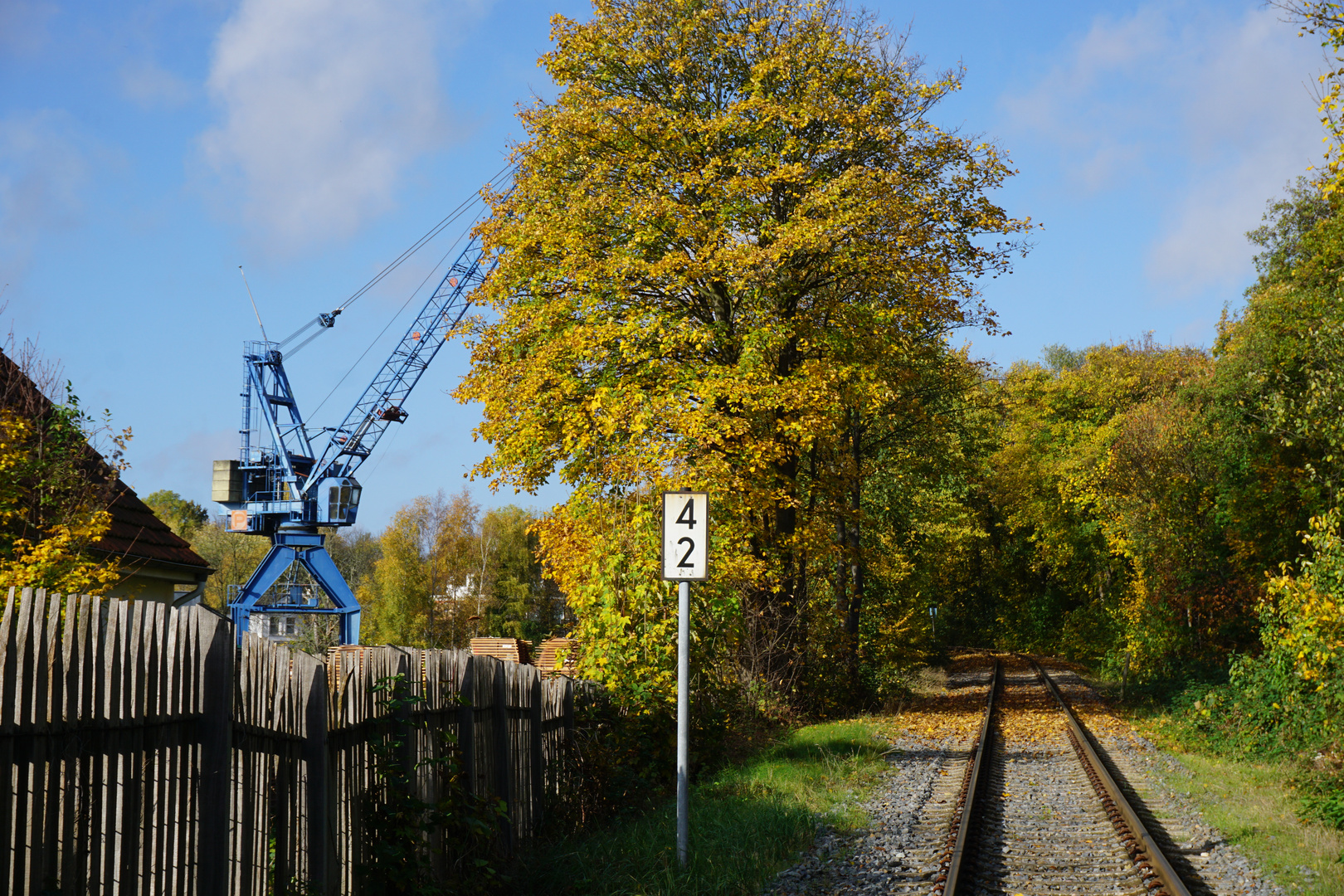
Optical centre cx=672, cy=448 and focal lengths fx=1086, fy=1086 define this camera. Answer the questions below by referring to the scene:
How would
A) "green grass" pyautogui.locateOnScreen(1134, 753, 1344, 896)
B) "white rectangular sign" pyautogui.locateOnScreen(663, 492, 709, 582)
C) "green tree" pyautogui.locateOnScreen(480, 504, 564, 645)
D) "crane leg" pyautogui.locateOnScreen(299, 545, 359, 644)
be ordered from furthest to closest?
"green tree" pyautogui.locateOnScreen(480, 504, 564, 645), "crane leg" pyautogui.locateOnScreen(299, 545, 359, 644), "white rectangular sign" pyautogui.locateOnScreen(663, 492, 709, 582), "green grass" pyautogui.locateOnScreen(1134, 753, 1344, 896)

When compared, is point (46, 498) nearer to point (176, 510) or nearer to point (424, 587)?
point (424, 587)

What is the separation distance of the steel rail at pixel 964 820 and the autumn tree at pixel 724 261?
407 centimetres

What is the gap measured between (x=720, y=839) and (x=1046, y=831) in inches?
123

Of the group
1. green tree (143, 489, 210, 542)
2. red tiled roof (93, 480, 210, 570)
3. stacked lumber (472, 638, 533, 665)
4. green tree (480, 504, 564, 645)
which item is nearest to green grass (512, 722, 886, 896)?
red tiled roof (93, 480, 210, 570)

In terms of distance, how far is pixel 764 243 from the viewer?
64.7ft

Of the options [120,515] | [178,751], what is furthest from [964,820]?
[120,515]

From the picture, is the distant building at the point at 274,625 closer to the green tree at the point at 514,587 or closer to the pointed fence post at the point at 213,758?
the green tree at the point at 514,587

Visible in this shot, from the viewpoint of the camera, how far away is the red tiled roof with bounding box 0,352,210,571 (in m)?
14.6

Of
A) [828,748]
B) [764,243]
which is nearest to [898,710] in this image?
[828,748]

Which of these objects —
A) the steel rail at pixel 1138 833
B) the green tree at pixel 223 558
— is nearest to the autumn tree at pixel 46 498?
the steel rail at pixel 1138 833

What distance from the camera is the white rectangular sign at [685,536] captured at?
28.2 feet

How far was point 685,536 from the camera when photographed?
8.72m

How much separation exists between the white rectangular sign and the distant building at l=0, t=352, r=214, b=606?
9.48 meters

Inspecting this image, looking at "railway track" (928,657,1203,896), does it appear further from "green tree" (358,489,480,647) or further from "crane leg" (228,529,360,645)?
"green tree" (358,489,480,647)
